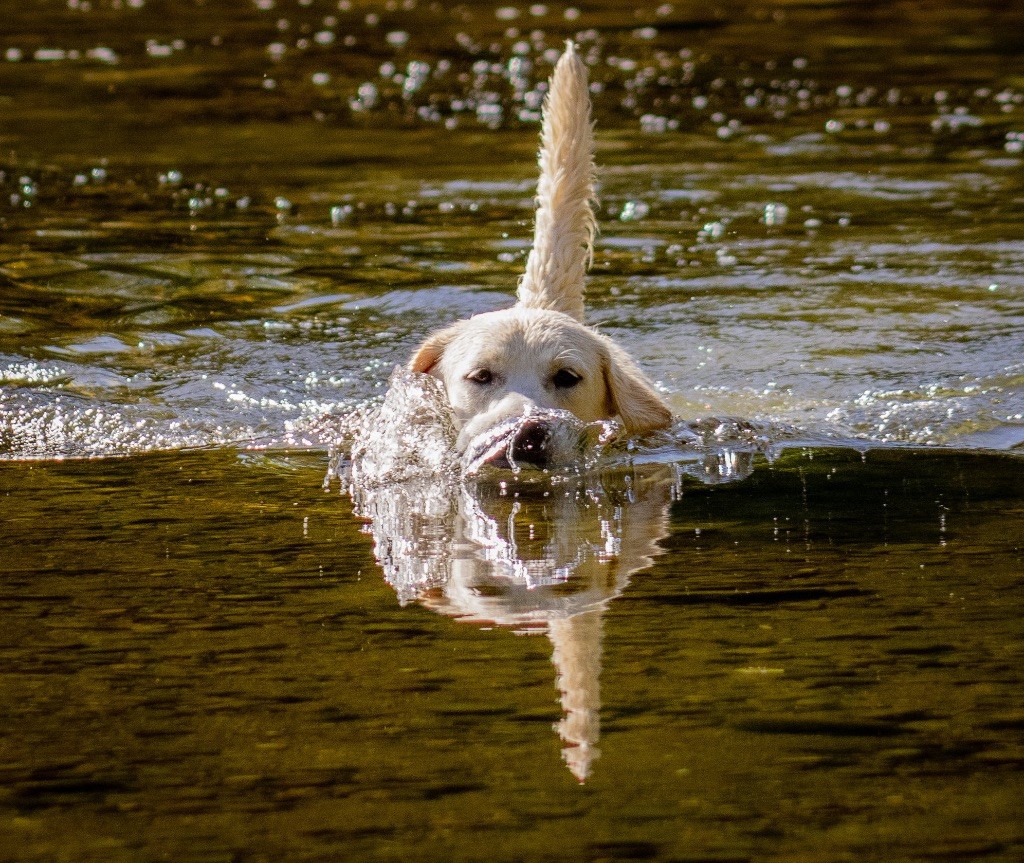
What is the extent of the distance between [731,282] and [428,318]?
1.59m

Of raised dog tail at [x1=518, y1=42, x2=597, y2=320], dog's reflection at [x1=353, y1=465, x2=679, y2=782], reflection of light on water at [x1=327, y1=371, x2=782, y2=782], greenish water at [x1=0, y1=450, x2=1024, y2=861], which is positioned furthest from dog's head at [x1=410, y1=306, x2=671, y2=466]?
greenish water at [x1=0, y1=450, x2=1024, y2=861]

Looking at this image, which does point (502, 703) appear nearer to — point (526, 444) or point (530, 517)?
point (530, 517)

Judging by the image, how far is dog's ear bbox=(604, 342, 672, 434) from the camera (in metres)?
5.80

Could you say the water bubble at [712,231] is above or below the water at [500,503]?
above

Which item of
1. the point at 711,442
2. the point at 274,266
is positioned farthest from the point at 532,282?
the point at 274,266

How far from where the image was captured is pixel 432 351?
589 cm

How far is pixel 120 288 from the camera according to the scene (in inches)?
325

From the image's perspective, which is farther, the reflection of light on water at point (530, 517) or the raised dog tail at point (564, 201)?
the raised dog tail at point (564, 201)

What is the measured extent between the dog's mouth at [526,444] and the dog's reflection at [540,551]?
3.1 inches

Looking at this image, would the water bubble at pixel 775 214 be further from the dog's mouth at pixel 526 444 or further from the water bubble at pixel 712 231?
the dog's mouth at pixel 526 444

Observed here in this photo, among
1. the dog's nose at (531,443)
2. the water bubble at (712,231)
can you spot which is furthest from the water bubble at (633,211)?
the dog's nose at (531,443)

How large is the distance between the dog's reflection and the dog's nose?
0.11m

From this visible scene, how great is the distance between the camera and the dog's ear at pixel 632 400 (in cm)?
580

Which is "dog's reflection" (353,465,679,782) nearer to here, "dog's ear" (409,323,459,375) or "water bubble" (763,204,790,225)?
"dog's ear" (409,323,459,375)
